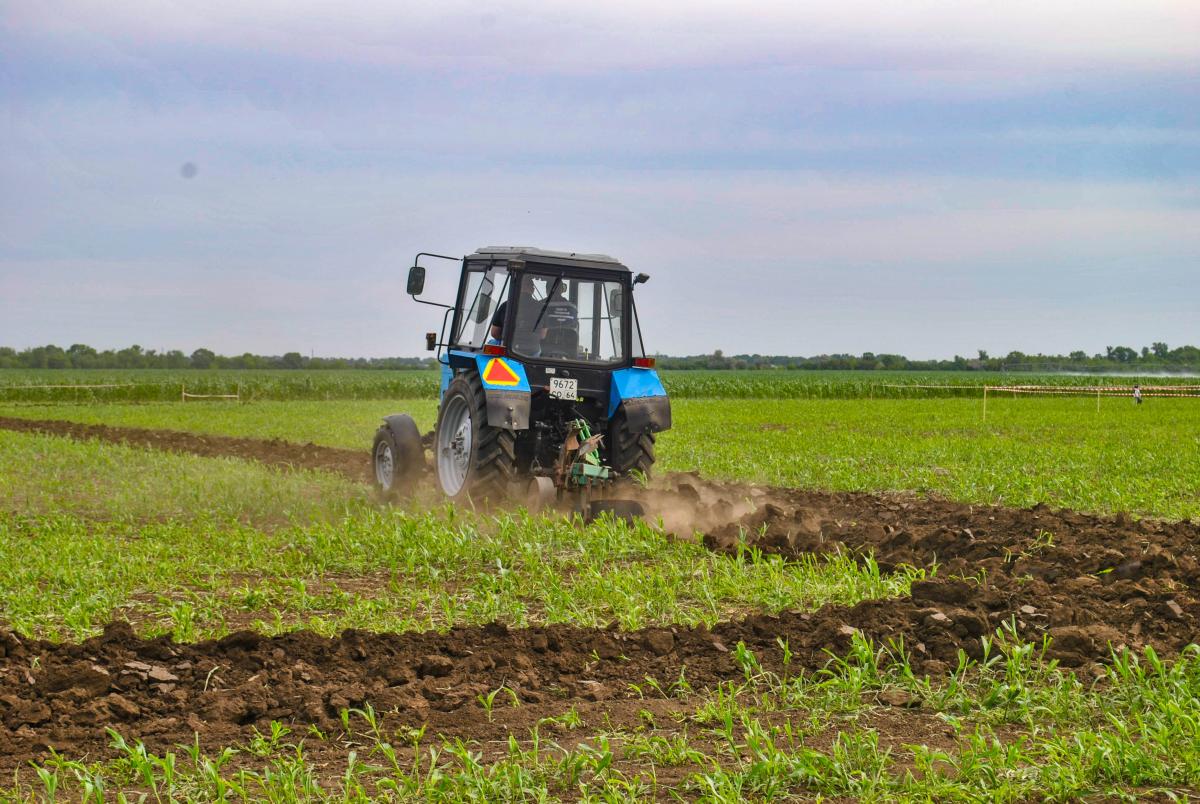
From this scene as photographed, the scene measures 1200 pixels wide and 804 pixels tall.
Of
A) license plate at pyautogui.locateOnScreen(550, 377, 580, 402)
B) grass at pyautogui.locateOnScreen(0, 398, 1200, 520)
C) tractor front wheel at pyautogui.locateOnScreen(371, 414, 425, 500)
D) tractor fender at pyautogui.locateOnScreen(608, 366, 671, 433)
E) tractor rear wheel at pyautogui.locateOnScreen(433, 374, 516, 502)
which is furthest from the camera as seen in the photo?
grass at pyautogui.locateOnScreen(0, 398, 1200, 520)

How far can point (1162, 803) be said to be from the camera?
12.4 ft

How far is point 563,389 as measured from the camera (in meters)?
9.68

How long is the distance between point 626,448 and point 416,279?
2359mm

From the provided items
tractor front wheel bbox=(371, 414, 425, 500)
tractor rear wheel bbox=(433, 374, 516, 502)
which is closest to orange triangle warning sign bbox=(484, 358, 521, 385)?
tractor rear wheel bbox=(433, 374, 516, 502)

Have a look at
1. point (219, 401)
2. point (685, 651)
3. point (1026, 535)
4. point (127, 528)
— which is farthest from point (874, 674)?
point (219, 401)

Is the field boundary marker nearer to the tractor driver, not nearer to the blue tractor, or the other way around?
the blue tractor

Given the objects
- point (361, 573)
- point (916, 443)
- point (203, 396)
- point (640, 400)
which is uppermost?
point (640, 400)

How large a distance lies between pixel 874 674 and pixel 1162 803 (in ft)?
4.78

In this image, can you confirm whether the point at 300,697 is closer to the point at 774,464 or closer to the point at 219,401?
the point at 774,464

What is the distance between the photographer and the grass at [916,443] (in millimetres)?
12617

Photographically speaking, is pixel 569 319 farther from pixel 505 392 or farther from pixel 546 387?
pixel 505 392

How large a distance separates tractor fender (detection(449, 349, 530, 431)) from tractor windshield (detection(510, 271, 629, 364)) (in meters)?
0.29

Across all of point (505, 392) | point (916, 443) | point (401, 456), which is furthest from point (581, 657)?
point (916, 443)

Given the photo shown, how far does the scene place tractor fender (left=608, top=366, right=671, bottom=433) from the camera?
384 inches
